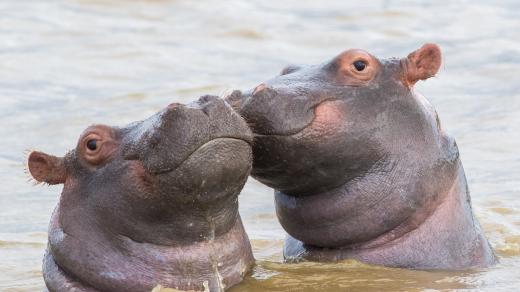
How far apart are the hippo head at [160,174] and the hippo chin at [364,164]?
2.02ft

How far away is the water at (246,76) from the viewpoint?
9.81m

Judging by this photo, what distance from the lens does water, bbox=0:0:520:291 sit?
981 centimetres

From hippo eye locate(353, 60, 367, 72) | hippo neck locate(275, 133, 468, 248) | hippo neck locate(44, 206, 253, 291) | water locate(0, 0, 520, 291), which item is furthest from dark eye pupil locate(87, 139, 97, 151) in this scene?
hippo eye locate(353, 60, 367, 72)

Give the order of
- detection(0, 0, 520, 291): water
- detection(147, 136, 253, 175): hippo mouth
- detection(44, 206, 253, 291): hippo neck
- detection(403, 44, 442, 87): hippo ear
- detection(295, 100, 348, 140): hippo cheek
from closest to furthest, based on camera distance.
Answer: detection(147, 136, 253, 175): hippo mouth < detection(44, 206, 253, 291): hippo neck < detection(295, 100, 348, 140): hippo cheek < detection(403, 44, 442, 87): hippo ear < detection(0, 0, 520, 291): water

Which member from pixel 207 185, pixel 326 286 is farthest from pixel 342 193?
pixel 207 185

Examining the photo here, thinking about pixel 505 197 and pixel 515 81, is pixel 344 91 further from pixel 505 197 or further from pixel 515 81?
pixel 515 81

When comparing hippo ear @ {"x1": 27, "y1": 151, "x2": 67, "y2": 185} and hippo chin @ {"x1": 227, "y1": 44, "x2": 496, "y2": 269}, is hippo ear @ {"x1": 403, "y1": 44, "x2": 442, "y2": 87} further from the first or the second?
hippo ear @ {"x1": 27, "y1": 151, "x2": 67, "y2": 185}

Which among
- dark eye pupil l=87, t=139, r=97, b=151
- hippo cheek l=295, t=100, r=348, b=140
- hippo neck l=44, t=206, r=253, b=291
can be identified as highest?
hippo cheek l=295, t=100, r=348, b=140

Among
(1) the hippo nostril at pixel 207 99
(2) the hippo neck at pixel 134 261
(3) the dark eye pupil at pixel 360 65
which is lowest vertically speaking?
(2) the hippo neck at pixel 134 261

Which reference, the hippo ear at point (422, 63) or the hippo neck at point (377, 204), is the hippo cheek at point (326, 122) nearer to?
the hippo neck at point (377, 204)

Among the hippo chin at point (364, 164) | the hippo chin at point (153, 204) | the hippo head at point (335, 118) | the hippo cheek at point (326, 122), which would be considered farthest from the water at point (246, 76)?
the hippo cheek at point (326, 122)

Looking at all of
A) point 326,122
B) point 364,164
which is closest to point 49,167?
point 326,122

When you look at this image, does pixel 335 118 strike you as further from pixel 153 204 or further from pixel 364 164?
pixel 153 204

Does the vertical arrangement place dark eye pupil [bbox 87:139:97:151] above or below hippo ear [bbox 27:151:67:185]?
above
